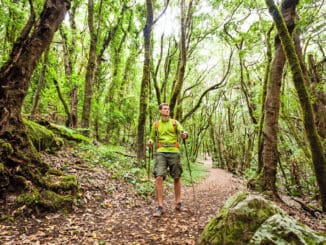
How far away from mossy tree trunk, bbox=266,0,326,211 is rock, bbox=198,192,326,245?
3.81m

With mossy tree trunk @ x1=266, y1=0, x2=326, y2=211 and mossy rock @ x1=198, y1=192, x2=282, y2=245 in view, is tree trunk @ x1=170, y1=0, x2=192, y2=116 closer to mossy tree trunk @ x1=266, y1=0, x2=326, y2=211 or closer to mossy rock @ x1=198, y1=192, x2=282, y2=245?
mossy tree trunk @ x1=266, y1=0, x2=326, y2=211

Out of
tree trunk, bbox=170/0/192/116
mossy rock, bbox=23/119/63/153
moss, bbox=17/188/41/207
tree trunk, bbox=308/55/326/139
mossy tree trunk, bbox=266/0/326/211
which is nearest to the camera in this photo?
moss, bbox=17/188/41/207

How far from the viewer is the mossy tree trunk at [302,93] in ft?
18.8

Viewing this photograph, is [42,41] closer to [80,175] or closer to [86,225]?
[80,175]

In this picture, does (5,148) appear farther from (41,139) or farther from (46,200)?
(41,139)

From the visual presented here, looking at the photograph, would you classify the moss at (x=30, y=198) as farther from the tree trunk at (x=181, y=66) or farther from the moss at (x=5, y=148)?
the tree trunk at (x=181, y=66)

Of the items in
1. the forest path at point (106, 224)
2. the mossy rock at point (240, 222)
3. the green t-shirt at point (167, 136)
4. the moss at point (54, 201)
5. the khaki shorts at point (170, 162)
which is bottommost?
the forest path at point (106, 224)

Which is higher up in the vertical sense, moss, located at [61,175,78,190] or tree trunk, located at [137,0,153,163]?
tree trunk, located at [137,0,153,163]

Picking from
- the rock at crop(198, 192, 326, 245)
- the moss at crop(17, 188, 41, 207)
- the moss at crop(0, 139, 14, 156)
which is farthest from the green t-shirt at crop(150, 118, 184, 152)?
the moss at crop(0, 139, 14, 156)

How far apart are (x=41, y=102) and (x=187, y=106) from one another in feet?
72.8

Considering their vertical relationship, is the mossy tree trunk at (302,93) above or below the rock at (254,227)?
above

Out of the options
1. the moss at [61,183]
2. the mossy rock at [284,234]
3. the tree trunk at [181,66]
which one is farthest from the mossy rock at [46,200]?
the tree trunk at [181,66]

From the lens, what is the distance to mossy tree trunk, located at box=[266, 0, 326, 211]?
225 inches

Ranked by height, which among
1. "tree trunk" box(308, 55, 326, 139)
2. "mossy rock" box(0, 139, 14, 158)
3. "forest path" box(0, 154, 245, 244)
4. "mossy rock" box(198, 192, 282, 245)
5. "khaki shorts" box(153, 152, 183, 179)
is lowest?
"forest path" box(0, 154, 245, 244)
